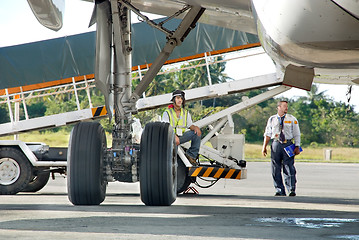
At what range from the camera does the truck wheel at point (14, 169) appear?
1096 cm

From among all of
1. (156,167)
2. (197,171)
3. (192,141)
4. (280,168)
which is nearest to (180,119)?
Answer: (192,141)

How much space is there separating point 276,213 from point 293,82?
1497mm

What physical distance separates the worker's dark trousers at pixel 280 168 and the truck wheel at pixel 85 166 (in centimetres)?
438

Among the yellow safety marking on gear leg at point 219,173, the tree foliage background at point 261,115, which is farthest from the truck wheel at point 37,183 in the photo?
the tree foliage background at point 261,115

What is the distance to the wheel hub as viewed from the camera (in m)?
11.0

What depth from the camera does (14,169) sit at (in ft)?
36.3

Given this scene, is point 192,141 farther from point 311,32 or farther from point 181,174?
point 311,32

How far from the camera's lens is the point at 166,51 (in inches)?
315

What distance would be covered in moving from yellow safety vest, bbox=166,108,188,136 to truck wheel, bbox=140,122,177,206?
8.27ft

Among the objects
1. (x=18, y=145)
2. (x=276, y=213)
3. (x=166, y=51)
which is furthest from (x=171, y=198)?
(x=18, y=145)

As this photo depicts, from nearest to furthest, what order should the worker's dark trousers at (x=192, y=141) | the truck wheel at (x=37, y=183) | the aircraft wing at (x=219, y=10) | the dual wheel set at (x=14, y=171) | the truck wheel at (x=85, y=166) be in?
1. the aircraft wing at (x=219, y=10)
2. the truck wheel at (x=85, y=166)
3. the worker's dark trousers at (x=192, y=141)
4. the dual wheel set at (x=14, y=171)
5. the truck wheel at (x=37, y=183)

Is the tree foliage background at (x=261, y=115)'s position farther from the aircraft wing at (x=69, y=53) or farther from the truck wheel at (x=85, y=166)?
the truck wheel at (x=85, y=166)

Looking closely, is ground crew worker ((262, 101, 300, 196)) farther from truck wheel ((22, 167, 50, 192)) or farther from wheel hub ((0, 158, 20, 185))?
wheel hub ((0, 158, 20, 185))

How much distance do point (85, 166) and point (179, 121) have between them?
295cm
